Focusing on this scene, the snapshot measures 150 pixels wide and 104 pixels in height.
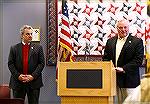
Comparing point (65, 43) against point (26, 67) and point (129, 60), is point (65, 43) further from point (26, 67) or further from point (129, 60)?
point (129, 60)

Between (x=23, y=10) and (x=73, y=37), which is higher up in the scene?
(x=23, y=10)

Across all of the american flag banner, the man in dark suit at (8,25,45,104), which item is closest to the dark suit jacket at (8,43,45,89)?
the man in dark suit at (8,25,45,104)

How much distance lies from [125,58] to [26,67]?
51.7 inches

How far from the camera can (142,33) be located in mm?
5727

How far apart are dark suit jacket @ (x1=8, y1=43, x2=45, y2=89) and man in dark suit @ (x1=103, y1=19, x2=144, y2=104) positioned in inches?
37.9

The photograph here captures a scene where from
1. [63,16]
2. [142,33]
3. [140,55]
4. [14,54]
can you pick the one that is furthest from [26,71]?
[142,33]

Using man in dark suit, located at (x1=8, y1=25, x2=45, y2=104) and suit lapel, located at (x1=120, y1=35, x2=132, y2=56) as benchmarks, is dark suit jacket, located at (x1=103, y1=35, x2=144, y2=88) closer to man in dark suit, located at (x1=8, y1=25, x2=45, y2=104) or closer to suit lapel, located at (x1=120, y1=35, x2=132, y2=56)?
suit lapel, located at (x1=120, y1=35, x2=132, y2=56)

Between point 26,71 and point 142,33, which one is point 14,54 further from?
point 142,33

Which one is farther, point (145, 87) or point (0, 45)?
point (0, 45)

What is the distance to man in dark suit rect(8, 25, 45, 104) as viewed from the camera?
15.2 feet

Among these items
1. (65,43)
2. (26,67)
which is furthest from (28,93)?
(65,43)

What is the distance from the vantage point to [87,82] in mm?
3490

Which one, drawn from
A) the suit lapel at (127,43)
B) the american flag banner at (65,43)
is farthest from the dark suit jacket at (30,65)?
the suit lapel at (127,43)

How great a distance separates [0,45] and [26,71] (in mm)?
1458
